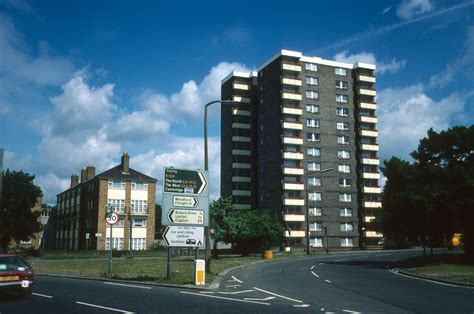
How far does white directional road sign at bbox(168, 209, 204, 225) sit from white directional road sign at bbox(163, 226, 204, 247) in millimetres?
253

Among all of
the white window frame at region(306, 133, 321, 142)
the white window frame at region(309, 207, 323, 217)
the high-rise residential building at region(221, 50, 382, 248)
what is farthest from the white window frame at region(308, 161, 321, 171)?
the white window frame at region(309, 207, 323, 217)

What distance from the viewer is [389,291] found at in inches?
620

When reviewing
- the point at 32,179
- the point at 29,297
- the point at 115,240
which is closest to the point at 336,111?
the point at 115,240

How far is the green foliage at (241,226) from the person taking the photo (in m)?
45.7

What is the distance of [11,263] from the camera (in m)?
13.9

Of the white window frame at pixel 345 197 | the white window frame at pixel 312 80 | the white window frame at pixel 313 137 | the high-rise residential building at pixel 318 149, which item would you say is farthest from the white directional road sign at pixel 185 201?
the white window frame at pixel 312 80

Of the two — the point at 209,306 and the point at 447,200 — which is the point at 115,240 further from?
the point at 209,306

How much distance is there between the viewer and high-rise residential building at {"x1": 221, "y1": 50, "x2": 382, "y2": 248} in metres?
74.4

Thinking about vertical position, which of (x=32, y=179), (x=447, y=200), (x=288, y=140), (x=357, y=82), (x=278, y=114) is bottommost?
(x=447, y=200)

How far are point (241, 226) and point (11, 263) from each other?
33018mm

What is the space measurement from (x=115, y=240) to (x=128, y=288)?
50602 mm

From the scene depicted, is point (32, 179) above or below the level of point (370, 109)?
below

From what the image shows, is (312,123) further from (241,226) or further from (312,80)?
(241,226)

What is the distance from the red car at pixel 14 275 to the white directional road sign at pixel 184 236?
228 inches
